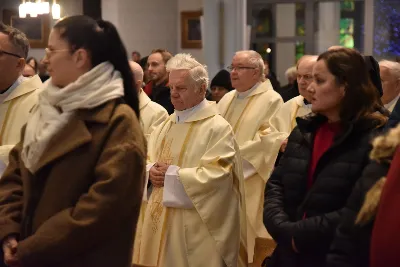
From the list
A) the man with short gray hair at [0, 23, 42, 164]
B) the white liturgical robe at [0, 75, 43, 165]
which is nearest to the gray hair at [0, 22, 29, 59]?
the man with short gray hair at [0, 23, 42, 164]

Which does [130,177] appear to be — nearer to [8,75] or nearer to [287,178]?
[287,178]

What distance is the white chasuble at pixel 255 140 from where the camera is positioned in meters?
5.76

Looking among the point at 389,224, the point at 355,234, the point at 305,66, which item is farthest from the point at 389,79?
the point at 389,224

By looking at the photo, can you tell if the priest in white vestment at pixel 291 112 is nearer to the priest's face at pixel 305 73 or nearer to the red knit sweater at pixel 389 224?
the priest's face at pixel 305 73

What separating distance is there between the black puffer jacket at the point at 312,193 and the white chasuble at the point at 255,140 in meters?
2.04

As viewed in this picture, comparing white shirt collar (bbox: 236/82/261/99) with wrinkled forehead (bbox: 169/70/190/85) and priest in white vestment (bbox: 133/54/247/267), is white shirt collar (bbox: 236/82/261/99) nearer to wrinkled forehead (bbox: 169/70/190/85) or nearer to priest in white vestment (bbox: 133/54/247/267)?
priest in white vestment (bbox: 133/54/247/267)

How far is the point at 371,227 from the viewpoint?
2.67 metres

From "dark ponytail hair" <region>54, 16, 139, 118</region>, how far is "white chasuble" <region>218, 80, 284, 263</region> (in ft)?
9.25

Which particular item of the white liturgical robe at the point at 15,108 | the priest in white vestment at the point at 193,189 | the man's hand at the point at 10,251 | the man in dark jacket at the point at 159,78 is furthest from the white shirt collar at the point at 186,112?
the man in dark jacket at the point at 159,78

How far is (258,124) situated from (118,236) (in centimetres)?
328

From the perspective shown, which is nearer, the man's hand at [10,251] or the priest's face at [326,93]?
the man's hand at [10,251]

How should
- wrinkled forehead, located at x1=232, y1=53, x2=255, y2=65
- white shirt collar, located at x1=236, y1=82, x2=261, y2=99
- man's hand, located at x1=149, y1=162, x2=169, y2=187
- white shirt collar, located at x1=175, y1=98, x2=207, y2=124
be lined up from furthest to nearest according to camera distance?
white shirt collar, located at x1=236, y1=82, x2=261, y2=99 < wrinkled forehead, located at x1=232, y1=53, x2=255, y2=65 < white shirt collar, located at x1=175, y1=98, x2=207, y2=124 < man's hand, located at x1=149, y1=162, x2=169, y2=187

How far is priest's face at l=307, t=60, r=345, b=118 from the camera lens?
11.4 ft

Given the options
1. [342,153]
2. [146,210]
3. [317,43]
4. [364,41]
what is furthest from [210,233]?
[317,43]
